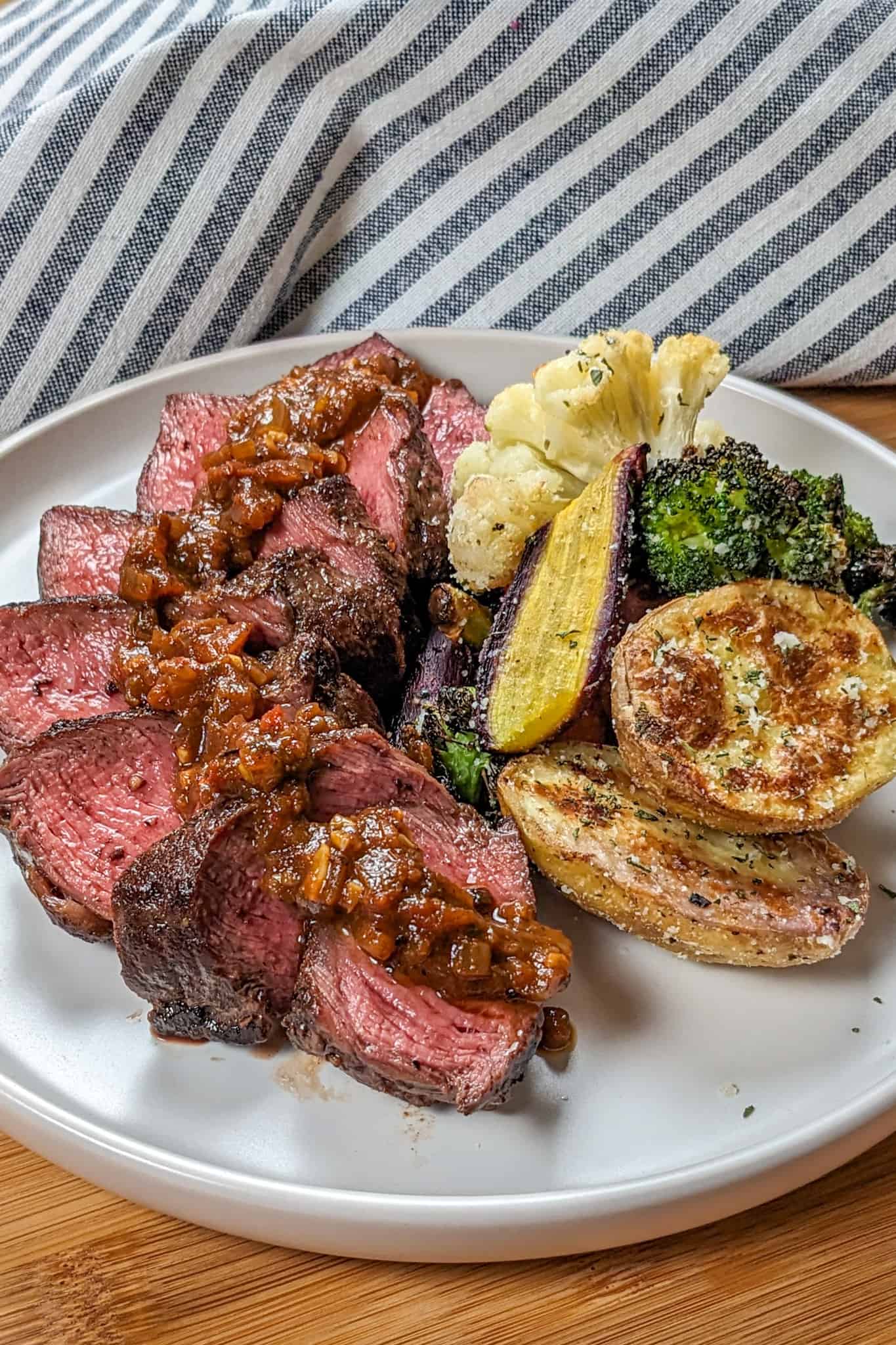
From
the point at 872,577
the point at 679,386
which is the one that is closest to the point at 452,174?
the point at 679,386

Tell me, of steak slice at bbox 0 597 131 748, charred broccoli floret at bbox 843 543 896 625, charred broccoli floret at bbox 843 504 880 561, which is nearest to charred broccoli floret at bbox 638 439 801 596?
charred broccoli floret at bbox 843 504 880 561

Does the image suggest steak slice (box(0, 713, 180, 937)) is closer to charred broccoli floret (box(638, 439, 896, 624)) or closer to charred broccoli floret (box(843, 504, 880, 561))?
charred broccoli floret (box(638, 439, 896, 624))

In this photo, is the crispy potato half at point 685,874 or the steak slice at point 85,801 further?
the steak slice at point 85,801

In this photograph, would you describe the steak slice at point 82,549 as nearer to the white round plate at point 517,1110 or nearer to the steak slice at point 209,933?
the white round plate at point 517,1110

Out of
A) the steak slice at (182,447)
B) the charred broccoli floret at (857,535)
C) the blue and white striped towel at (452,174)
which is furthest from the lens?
the blue and white striped towel at (452,174)

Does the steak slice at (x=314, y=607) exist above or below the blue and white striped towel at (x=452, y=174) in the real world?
below

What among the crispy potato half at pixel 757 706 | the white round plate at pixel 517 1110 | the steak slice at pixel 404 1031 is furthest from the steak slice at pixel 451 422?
the steak slice at pixel 404 1031

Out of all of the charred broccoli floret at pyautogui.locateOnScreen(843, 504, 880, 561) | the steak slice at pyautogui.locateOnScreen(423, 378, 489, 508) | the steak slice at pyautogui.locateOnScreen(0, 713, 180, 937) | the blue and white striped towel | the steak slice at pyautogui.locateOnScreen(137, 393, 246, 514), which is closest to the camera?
the steak slice at pyautogui.locateOnScreen(0, 713, 180, 937)
